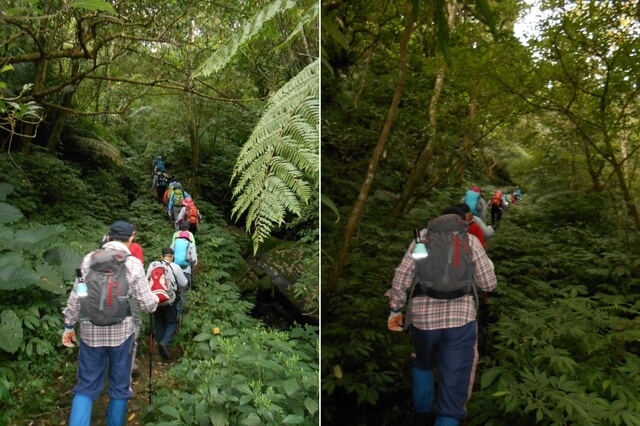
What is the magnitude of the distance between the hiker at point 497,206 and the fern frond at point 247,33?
1266 mm

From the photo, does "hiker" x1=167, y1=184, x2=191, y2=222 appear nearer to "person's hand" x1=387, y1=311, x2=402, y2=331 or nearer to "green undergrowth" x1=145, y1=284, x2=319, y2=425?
"green undergrowth" x1=145, y1=284, x2=319, y2=425

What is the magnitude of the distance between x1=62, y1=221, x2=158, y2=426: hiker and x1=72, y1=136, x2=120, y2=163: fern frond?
869 millimetres

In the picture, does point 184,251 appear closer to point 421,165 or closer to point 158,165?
point 158,165

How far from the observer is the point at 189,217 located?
2.43m

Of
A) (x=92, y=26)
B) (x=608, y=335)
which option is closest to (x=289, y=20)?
(x=608, y=335)

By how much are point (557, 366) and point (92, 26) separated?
2350 mm

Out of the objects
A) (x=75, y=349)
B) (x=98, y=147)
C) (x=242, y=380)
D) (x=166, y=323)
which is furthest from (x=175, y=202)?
(x=242, y=380)

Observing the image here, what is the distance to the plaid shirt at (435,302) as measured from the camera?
1.03 meters

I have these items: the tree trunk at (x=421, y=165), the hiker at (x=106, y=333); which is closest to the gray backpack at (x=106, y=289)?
the hiker at (x=106, y=333)

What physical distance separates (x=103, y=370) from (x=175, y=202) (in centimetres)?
123

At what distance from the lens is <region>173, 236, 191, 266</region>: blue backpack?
2.21m

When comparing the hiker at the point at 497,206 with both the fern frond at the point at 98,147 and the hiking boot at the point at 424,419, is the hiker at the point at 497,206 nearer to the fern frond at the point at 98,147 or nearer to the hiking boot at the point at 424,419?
the hiking boot at the point at 424,419

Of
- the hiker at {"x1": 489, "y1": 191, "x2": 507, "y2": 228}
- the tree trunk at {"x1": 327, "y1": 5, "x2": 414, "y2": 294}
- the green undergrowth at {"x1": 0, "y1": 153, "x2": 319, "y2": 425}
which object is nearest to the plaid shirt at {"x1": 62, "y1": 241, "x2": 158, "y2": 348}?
the green undergrowth at {"x1": 0, "y1": 153, "x2": 319, "y2": 425}

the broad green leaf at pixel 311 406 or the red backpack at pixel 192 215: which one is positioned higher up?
the red backpack at pixel 192 215
